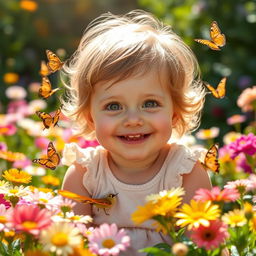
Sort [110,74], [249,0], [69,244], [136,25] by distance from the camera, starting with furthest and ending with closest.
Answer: [249,0] < [136,25] < [110,74] < [69,244]

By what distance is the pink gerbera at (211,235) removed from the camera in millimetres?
1378

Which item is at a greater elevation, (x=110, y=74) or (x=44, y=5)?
(x=110, y=74)

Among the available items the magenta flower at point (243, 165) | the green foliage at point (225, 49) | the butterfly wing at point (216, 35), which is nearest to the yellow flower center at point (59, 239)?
the butterfly wing at point (216, 35)

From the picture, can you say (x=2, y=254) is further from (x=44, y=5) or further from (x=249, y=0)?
(x=44, y=5)

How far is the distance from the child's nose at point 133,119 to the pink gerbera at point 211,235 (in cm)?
50

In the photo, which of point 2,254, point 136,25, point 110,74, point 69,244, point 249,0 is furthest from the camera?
point 249,0

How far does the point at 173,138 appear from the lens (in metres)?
2.21

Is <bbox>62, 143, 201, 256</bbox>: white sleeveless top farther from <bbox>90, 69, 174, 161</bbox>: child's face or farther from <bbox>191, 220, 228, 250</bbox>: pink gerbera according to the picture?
<bbox>191, 220, 228, 250</bbox>: pink gerbera

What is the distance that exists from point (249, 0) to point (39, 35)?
1958 mm

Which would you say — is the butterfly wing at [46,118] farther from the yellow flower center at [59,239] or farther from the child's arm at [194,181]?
the yellow flower center at [59,239]

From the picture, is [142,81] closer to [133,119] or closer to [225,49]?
[133,119]


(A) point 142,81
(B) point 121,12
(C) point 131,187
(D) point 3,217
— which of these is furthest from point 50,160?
(B) point 121,12

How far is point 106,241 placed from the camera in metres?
1.43

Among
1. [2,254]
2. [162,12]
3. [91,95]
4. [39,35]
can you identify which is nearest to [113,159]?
[91,95]
